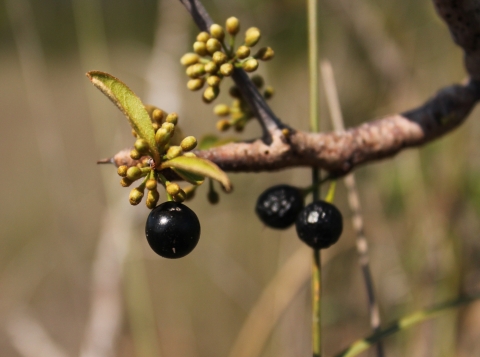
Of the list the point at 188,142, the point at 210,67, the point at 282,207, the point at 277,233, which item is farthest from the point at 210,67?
the point at 277,233

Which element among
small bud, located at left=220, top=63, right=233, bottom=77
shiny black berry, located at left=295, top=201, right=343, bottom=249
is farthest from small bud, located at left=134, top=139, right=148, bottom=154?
shiny black berry, located at left=295, top=201, right=343, bottom=249

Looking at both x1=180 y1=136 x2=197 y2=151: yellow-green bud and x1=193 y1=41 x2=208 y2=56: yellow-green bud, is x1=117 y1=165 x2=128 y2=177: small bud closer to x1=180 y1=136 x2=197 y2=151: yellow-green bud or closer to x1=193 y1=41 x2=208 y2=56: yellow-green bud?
x1=180 y1=136 x2=197 y2=151: yellow-green bud

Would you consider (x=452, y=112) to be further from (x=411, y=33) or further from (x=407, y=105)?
(x=411, y=33)

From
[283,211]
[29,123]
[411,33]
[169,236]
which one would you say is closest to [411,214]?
[411,33]

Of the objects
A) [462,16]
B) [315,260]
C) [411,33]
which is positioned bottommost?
[315,260]

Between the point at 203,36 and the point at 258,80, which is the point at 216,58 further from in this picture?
the point at 258,80
